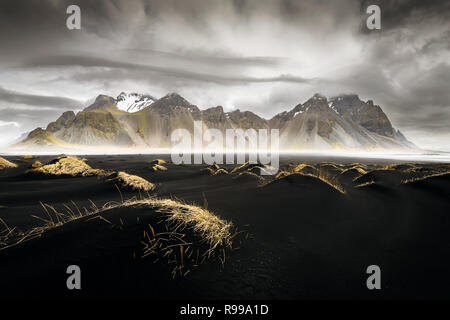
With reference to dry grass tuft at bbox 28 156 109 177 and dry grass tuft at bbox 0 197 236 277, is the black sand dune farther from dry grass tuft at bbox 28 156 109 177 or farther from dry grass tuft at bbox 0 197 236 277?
dry grass tuft at bbox 28 156 109 177

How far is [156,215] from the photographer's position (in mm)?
3807

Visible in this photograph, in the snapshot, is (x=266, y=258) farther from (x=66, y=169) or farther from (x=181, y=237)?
(x=66, y=169)

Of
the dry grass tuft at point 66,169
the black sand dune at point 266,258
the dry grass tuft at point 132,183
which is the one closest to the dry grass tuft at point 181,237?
the black sand dune at point 266,258

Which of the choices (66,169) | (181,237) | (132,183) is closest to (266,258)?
A: (181,237)

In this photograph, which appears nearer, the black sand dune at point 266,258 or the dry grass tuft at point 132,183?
the black sand dune at point 266,258

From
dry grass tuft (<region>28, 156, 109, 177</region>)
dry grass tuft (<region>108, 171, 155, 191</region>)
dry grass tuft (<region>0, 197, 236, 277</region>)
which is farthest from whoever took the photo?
dry grass tuft (<region>28, 156, 109, 177</region>)

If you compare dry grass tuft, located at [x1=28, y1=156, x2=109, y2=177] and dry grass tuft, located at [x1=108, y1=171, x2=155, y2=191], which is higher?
dry grass tuft, located at [x1=28, y1=156, x2=109, y2=177]

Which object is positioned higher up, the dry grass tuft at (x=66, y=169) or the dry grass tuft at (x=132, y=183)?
the dry grass tuft at (x=66, y=169)

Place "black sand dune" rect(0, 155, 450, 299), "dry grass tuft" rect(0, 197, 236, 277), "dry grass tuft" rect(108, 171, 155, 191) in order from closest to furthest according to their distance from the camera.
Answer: "black sand dune" rect(0, 155, 450, 299) < "dry grass tuft" rect(0, 197, 236, 277) < "dry grass tuft" rect(108, 171, 155, 191)

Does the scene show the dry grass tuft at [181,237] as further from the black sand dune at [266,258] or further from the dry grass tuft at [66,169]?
the dry grass tuft at [66,169]

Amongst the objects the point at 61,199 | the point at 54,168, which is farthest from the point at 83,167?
the point at 61,199

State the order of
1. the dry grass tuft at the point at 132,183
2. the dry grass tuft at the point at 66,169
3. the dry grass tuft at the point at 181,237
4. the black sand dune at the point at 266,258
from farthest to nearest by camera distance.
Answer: the dry grass tuft at the point at 66,169 < the dry grass tuft at the point at 132,183 < the dry grass tuft at the point at 181,237 < the black sand dune at the point at 266,258

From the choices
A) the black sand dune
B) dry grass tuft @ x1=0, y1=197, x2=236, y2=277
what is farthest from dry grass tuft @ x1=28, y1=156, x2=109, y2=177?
dry grass tuft @ x1=0, y1=197, x2=236, y2=277

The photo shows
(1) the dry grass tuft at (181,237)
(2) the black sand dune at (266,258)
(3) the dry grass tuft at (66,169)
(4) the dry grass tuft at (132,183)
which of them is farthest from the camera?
(3) the dry grass tuft at (66,169)
